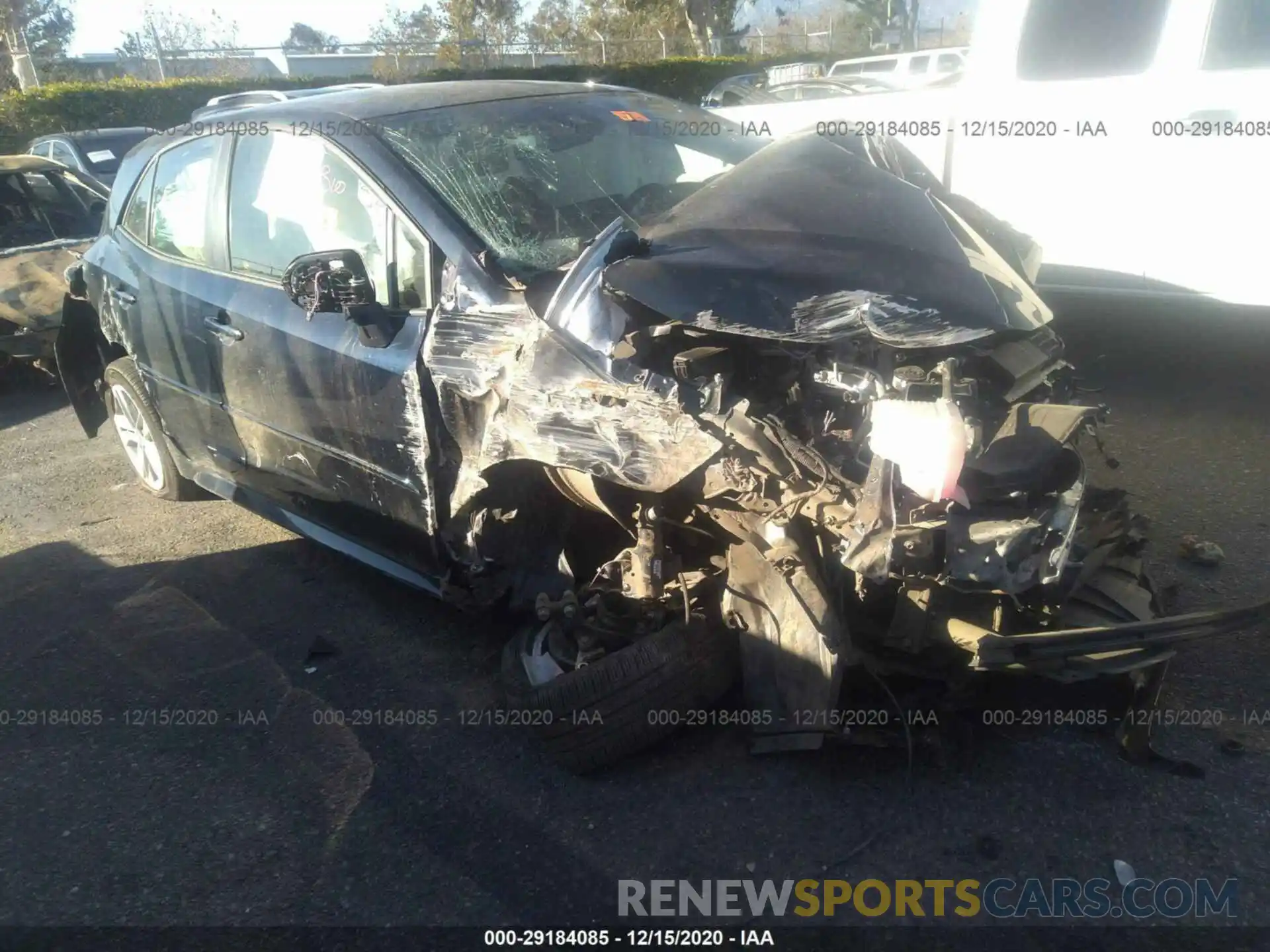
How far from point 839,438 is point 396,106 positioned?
2099 mm

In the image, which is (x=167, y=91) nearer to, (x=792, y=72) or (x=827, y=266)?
(x=792, y=72)

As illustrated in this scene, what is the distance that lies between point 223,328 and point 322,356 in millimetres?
692

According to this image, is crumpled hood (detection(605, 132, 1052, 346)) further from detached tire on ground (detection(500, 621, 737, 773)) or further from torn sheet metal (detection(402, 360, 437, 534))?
detached tire on ground (detection(500, 621, 737, 773))

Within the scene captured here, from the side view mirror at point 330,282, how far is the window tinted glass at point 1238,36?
385 cm

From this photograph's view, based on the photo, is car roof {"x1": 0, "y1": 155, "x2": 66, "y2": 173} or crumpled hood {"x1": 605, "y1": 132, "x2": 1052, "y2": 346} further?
car roof {"x1": 0, "y1": 155, "x2": 66, "y2": 173}

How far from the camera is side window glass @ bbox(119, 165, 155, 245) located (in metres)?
4.52

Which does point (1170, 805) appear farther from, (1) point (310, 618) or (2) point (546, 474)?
(1) point (310, 618)

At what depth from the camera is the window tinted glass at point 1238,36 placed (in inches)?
170

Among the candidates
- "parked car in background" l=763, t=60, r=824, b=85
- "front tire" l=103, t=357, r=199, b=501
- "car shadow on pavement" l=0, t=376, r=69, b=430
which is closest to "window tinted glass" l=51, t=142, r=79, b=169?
"car shadow on pavement" l=0, t=376, r=69, b=430

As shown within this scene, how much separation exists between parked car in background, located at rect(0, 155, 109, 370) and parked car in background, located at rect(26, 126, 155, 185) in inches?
129

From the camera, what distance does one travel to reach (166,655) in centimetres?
377

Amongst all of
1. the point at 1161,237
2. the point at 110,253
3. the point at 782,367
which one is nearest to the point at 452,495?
the point at 782,367

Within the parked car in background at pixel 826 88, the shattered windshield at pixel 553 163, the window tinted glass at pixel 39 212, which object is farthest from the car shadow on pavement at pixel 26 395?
the parked car in background at pixel 826 88

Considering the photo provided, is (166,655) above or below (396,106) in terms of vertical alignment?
below
